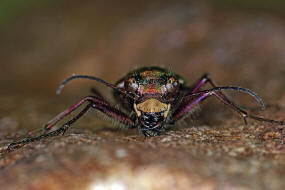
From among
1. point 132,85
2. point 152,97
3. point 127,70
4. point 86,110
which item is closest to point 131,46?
point 127,70

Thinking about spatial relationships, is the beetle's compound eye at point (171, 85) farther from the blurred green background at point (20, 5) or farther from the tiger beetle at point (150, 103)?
the blurred green background at point (20, 5)

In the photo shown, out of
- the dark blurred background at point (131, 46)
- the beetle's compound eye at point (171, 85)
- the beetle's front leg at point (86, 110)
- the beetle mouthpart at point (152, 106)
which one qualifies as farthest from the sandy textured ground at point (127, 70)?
the beetle's compound eye at point (171, 85)

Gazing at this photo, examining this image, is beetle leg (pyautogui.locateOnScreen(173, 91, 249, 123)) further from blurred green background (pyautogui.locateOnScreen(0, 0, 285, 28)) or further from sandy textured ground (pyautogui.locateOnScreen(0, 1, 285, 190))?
blurred green background (pyautogui.locateOnScreen(0, 0, 285, 28))

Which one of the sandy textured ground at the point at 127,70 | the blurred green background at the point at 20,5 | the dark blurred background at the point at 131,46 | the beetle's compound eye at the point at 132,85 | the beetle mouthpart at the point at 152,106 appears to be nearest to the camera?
the sandy textured ground at the point at 127,70

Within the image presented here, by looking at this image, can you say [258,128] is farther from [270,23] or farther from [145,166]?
[270,23]

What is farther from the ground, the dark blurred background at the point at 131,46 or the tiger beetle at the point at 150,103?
the dark blurred background at the point at 131,46

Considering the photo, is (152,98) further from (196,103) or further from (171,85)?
(196,103)
